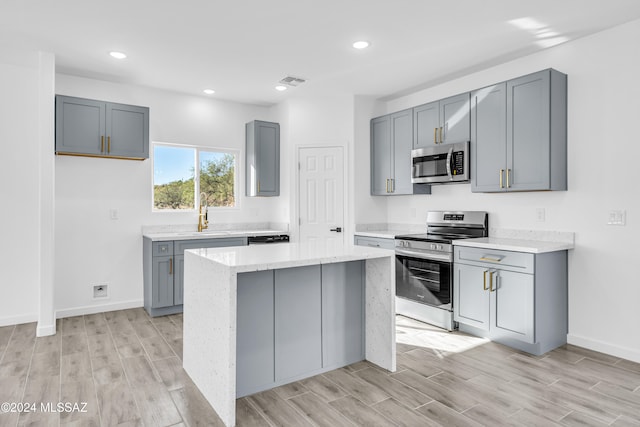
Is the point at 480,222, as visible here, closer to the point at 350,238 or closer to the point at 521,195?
the point at 521,195

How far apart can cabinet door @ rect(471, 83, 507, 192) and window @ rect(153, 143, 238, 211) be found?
3.21 metres

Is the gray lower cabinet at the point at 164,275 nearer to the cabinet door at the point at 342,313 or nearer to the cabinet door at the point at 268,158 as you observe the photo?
the cabinet door at the point at 268,158

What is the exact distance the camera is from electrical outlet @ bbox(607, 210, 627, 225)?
122 inches

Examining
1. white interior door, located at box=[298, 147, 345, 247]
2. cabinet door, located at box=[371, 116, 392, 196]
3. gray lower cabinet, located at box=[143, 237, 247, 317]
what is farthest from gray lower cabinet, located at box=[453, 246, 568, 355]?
gray lower cabinet, located at box=[143, 237, 247, 317]

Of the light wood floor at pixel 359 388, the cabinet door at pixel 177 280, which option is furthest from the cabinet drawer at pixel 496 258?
the cabinet door at pixel 177 280

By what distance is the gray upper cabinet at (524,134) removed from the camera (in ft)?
10.8

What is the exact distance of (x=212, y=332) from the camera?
2361 mm

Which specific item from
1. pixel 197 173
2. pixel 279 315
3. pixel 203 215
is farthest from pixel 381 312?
pixel 197 173

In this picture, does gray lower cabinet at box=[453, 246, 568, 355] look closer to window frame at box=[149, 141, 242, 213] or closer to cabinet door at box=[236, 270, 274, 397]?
cabinet door at box=[236, 270, 274, 397]

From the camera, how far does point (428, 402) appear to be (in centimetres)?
240

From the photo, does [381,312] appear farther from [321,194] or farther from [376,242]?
[321,194]

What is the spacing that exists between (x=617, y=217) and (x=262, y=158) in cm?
395

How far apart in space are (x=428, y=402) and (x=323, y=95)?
387cm

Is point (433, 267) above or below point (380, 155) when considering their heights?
below
